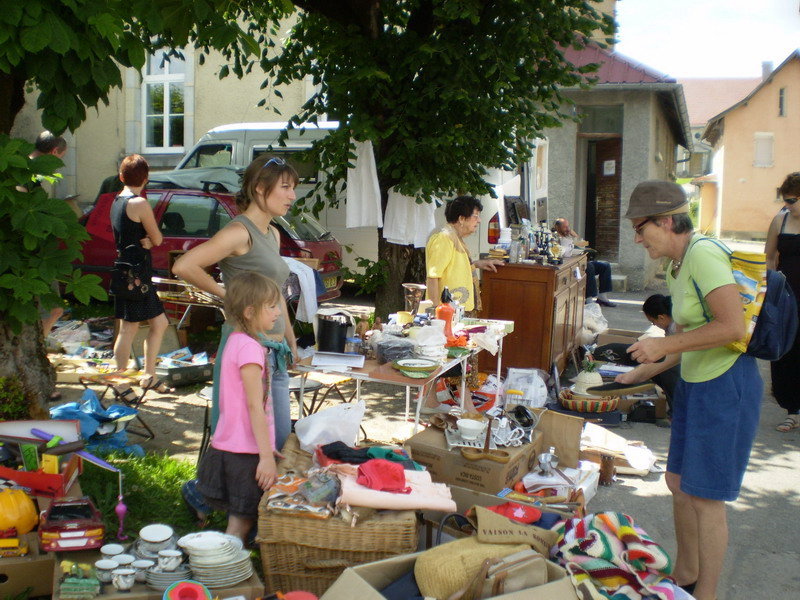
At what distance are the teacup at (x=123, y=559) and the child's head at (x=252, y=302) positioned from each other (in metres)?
1.09

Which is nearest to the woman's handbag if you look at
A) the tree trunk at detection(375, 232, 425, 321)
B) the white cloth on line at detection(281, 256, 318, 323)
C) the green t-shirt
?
the white cloth on line at detection(281, 256, 318, 323)

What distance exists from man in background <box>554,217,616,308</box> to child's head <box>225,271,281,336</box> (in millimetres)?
5380

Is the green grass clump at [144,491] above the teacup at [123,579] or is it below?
below

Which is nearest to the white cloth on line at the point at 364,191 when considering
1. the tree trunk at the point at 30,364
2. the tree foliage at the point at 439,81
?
the tree foliage at the point at 439,81

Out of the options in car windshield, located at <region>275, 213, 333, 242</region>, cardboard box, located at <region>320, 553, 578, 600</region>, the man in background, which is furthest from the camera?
car windshield, located at <region>275, 213, 333, 242</region>

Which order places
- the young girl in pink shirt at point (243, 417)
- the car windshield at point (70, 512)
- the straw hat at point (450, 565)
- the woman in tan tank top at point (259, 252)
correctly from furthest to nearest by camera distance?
1. the woman in tan tank top at point (259, 252)
2. the young girl in pink shirt at point (243, 417)
3. the car windshield at point (70, 512)
4. the straw hat at point (450, 565)

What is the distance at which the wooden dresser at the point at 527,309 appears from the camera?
24.4 ft

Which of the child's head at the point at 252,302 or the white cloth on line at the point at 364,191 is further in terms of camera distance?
the white cloth on line at the point at 364,191

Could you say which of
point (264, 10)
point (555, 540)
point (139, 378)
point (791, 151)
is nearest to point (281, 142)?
point (264, 10)

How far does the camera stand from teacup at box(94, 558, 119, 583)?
10.2ft

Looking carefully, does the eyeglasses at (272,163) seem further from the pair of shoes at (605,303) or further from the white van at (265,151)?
the pair of shoes at (605,303)

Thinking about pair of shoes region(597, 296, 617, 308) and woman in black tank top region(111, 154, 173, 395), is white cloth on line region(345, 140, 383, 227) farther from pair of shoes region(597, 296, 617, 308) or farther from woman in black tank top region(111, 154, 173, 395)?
pair of shoes region(597, 296, 617, 308)

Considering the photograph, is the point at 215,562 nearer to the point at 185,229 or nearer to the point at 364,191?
the point at 364,191

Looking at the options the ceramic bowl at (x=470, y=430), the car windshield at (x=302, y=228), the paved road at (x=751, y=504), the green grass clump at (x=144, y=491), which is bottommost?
the paved road at (x=751, y=504)
